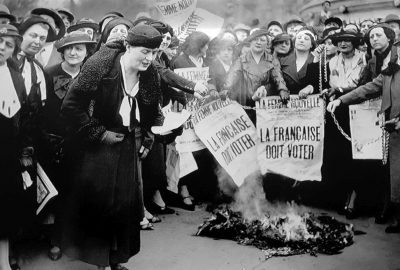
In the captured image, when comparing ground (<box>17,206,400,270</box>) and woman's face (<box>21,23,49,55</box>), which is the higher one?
woman's face (<box>21,23,49,55</box>)

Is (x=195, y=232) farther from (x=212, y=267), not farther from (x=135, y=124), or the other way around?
(x=135, y=124)

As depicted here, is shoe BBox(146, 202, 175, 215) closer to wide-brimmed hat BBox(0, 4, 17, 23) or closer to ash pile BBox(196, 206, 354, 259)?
ash pile BBox(196, 206, 354, 259)

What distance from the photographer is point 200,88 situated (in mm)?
5676

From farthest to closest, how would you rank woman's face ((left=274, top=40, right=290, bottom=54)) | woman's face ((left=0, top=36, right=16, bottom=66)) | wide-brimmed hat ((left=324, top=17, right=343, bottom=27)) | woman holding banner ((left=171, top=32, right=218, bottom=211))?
wide-brimmed hat ((left=324, top=17, right=343, bottom=27)) < woman's face ((left=274, top=40, right=290, bottom=54)) < woman holding banner ((left=171, top=32, right=218, bottom=211)) < woman's face ((left=0, top=36, right=16, bottom=66))

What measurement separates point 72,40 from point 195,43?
1647mm

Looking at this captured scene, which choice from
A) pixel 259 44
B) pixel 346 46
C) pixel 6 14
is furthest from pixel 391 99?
pixel 6 14

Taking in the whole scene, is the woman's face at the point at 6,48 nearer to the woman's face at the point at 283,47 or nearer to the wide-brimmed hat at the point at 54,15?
the wide-brimmed hat at the point at 54,15

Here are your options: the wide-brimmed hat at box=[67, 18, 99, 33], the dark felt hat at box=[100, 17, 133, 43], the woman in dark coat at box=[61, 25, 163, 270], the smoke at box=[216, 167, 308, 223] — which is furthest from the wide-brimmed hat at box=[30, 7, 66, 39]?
the smoke at box=[216, 167, 308, 223]

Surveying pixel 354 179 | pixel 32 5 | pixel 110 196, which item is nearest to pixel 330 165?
pixel 354 179

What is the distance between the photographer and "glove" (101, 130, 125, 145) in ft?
14.1

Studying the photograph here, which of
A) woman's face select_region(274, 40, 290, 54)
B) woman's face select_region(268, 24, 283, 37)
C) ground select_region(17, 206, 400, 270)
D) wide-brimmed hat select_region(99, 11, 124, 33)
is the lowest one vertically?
ground select_region(17, 206, 400, 270)

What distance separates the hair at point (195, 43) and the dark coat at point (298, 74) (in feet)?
3.66

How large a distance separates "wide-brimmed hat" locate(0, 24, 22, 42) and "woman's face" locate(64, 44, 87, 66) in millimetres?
533

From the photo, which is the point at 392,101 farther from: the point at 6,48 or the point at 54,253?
the point at 6,48
